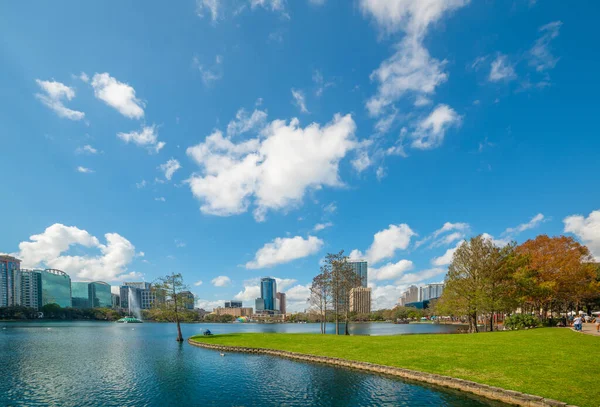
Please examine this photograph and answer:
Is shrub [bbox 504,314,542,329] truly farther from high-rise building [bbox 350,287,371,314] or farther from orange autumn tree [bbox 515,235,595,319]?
high-rise building [bbox 350,287,371,314]

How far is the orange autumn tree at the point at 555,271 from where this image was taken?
59634mm

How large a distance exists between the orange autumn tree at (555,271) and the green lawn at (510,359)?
20.7 m

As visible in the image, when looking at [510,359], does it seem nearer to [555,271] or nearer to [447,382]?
[447,382]

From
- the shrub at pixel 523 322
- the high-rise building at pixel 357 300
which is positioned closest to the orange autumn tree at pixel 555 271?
the shrub at pixel 523 322

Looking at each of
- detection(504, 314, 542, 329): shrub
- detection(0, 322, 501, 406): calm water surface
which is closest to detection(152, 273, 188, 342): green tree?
detection(0, 322, 501, 406): calm water surface

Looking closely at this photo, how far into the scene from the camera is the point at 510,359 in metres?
31.5

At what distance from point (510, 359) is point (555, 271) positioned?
4584 cm

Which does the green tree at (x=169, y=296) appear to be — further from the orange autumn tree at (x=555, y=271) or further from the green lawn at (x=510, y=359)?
the orange autumn tree at (x=555, y=271)

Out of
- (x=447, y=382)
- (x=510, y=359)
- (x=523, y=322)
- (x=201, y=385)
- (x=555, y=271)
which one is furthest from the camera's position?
(x=555, y=271)

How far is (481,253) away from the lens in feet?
207

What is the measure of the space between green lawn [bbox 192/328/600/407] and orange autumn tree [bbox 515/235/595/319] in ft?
67.9

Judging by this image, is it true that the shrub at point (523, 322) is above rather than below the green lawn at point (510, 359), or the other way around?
below

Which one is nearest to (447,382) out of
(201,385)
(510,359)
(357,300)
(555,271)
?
(510,359)

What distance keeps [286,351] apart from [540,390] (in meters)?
35.1
